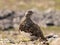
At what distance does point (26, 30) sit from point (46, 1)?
37.2 metres

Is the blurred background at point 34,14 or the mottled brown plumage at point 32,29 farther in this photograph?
the blurred background at point 34,14

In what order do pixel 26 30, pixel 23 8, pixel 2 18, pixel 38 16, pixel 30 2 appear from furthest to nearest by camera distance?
pixel 30 2 → pixel 23 8 → pixel 38 16 → pixel 2 18 → pixel 26 30

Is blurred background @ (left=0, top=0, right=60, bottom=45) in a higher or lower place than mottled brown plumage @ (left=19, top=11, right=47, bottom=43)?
higher

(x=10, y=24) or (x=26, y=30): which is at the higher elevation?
(x=10, y=24)

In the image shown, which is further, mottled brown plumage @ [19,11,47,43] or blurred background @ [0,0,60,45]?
blurred background @ [0,0,60,45]

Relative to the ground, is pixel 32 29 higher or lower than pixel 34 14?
lower

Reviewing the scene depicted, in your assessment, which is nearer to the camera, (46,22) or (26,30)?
(26,30)

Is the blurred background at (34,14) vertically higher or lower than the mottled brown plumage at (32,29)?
higher

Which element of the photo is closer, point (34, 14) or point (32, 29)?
point (32, 29)

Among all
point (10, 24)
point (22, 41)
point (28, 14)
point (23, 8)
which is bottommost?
point (22, 41)

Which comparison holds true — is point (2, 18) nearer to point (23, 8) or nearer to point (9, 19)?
point (9, 19)

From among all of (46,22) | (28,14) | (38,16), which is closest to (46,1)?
(38,16)

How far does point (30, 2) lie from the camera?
5169 centimetres

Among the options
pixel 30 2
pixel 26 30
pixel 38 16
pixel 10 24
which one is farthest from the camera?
pixel 30 2
